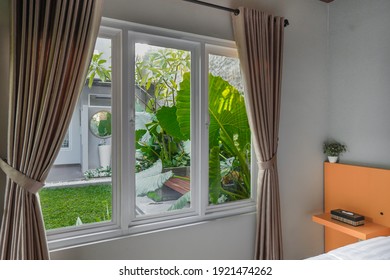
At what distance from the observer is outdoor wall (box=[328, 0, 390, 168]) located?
2.29 metres

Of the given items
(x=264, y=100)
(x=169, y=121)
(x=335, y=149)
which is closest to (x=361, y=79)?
(x=335, y=149)

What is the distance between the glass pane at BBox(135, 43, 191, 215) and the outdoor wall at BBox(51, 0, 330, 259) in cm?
21

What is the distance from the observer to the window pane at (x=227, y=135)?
2.24 metres

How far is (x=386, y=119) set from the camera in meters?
2.27

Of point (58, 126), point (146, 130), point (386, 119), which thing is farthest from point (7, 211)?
point (386, 119)

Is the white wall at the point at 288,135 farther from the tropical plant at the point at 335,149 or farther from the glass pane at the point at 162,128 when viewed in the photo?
the glass pane at the point at 162,128

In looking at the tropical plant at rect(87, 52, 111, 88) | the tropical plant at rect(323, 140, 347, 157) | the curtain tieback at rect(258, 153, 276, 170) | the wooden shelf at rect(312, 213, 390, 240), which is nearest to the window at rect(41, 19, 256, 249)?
the tropical plant at rect(87, 52, 111, 88)

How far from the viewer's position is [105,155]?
1876mm

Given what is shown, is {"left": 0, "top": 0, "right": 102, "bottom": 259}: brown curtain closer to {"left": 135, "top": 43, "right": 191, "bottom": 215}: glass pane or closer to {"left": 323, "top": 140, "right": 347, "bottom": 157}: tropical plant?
{"left": 135, "top": 43, "right": 191, "bottom": 215}: glass pane

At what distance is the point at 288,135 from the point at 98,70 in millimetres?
1702

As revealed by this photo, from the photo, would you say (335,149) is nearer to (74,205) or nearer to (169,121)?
(169,121)

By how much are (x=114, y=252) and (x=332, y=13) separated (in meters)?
2.91

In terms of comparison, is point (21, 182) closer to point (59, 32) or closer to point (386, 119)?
point (59, 32)

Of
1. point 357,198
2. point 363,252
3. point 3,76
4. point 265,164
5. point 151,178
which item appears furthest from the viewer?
point 357,198
